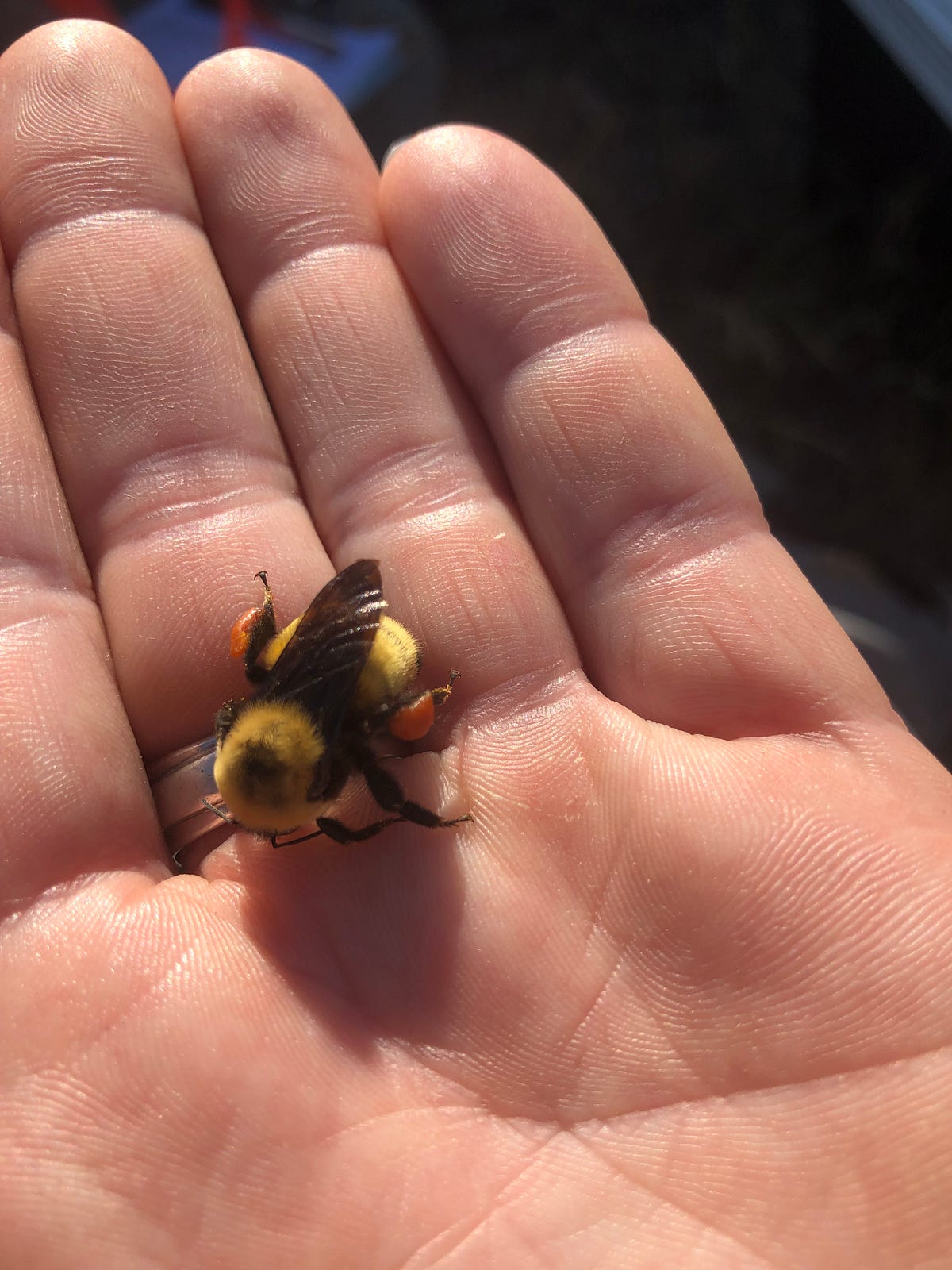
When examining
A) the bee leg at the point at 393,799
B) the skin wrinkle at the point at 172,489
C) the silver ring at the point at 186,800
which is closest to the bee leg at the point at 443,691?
the bee leg at the point at 393,799

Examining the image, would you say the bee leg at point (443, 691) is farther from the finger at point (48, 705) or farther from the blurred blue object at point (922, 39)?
the blurred blue object at point (922, 39)

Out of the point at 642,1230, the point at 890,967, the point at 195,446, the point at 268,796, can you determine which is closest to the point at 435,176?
the point at 195,446

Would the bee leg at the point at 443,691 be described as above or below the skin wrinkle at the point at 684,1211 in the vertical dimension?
above

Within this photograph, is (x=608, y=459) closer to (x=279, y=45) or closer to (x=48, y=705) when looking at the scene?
(x=48, y=705)

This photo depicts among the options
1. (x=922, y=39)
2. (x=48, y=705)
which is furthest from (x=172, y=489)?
(x=922, y=39)

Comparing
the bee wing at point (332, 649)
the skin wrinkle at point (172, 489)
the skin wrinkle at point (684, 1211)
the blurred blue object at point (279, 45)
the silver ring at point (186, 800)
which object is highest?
the blurred blue object at point (279, 45)

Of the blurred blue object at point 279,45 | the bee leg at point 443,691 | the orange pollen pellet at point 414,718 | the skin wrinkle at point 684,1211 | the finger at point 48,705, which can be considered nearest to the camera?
the skin wrinkle at point 684,1211

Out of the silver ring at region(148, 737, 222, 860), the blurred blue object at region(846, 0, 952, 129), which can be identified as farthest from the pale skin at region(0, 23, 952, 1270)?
the blurred blue object at region(846, 0, 952, 129)
